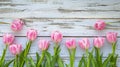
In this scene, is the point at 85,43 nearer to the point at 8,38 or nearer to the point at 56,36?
the point at 56,36

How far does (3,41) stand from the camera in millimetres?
1143

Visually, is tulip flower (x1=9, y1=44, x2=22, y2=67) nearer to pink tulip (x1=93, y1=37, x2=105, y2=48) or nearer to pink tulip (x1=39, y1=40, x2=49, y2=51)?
pink tulip (x1=39, y1=40, x2=49, y2=51)

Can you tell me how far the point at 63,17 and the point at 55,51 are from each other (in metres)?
0.16

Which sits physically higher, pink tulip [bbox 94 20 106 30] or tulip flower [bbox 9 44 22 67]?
pink tulip [bbox 94 20 106 30]

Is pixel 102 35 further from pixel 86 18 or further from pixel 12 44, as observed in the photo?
Answer: pixel 12 44

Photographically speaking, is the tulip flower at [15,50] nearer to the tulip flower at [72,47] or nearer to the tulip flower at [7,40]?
the tulip flower at [7,40]

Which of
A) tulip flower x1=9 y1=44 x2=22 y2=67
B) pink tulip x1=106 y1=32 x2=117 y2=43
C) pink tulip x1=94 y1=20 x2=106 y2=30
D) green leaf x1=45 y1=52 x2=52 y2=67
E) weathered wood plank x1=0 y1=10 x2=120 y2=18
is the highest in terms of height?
weathered wood plank x1=0 y1=10 x2=120 y2=18

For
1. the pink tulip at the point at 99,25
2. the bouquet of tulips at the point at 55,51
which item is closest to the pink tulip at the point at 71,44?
the bouquet of tulips at the point at 55,51

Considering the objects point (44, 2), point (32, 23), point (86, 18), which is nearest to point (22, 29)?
point (32, 23)

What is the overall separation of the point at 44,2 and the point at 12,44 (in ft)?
0.77

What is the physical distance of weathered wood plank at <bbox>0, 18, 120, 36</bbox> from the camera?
1188 mm

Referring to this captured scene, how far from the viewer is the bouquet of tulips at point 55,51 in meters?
1.11

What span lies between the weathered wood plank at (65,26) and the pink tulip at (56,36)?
0.19ft

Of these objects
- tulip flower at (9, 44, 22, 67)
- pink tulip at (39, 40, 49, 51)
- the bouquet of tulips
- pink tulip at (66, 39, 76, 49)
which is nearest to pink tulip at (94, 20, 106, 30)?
the bouquet of tulips
